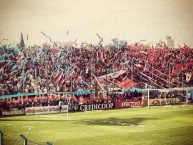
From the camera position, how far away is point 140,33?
8258 millimetres

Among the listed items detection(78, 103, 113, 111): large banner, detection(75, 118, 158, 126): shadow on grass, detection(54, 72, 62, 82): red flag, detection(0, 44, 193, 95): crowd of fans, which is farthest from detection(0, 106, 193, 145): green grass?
detection(54, 72, 62, 82): red flag

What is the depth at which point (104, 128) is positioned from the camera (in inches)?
300

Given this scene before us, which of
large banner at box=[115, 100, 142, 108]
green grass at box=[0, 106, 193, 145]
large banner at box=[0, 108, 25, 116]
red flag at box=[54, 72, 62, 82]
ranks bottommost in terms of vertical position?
green grass at box=[0, 106, 193, 145]

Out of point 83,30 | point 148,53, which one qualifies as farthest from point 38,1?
point 148,53

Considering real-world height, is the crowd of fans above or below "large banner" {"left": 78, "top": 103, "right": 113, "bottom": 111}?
above

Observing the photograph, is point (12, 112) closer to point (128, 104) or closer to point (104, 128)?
point (104, 128)

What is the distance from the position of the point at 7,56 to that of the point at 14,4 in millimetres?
993

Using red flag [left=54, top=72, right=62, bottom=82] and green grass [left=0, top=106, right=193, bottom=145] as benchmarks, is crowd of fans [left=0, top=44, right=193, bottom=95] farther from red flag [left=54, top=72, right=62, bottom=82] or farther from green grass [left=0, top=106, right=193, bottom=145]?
green grass [left=0, top=106, right=193, bottom=145]

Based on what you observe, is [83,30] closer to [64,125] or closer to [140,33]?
[140,33]

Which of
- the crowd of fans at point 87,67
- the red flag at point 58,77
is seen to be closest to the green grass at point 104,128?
the crowd of fans at point 87,67

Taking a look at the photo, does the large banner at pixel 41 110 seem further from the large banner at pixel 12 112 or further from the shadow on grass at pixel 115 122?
the shadow on grass at pixel 115 122

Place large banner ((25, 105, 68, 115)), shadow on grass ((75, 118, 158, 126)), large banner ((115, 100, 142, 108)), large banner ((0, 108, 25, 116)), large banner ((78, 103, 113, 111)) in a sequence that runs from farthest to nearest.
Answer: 1. large banner ((115, 100, 142, 108))
2. large banner ((78, 103, 113, 111))
3. shadow on grass ((75, 118, 158, 126))
4. large banner ((25, 105, 68, 115))
5. large banner ((0, 108, 25, 116))

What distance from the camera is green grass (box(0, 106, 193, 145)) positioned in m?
6.96

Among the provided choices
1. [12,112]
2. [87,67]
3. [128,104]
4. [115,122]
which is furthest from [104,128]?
[12,112]
